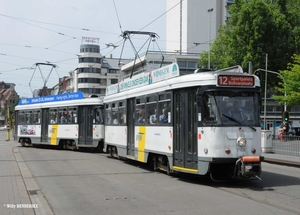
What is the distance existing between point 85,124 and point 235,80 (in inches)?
557

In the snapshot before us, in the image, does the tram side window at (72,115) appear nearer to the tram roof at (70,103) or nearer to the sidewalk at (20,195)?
the tram roof at (70,103)

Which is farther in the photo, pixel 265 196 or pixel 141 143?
pixel 141 143

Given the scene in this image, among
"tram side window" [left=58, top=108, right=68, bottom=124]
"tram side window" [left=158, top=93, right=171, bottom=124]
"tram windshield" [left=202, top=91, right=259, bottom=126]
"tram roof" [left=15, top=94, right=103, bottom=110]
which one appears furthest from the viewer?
"tram side window" [left=58, top=108, right=68, bottom=124]

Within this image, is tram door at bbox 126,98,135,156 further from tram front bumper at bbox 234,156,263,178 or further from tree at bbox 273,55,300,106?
tree at bbox 273,55,300,106

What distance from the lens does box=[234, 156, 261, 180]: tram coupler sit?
1095 cm

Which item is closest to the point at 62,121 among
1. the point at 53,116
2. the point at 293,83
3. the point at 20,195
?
the point at 53,116

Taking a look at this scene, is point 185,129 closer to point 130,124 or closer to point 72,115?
point 130,124

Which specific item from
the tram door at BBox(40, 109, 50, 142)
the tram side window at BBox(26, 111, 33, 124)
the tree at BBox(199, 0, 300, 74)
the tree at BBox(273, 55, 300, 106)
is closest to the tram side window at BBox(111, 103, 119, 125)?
the tram door at BBox(40, 109, 50, 142)

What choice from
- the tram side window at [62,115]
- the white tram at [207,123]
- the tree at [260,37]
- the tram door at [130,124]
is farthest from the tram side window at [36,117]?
the tree at [260,37]

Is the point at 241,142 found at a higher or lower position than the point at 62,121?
lower

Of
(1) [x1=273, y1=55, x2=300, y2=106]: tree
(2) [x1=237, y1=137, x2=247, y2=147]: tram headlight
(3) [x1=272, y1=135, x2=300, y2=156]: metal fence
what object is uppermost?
(1) [x1=273, y1=55, x2=300, y2=106]: tree

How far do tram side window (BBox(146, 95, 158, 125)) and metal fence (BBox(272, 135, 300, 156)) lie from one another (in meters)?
10.8

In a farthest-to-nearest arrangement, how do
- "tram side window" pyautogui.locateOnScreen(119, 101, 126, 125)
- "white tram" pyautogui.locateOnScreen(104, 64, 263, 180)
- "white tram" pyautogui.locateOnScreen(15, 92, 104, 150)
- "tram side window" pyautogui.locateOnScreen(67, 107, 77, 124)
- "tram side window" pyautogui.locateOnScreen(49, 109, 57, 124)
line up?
"tram side window" pyautogui.locateOnScreen(49, 109, 57, 124)
"tram side window" pyautogui.locateOnScreen(67, 107, 77, 124)
"white tram" pyautogui.locateOnScreen(15, 92, 104, 150)
"tram side window" pyautogui.locateOnScreen(119, 101, 126, 125)
"white tram" pyautogui.locateOnScreen(104, 64, 263, 180)

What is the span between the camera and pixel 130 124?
666 inches
